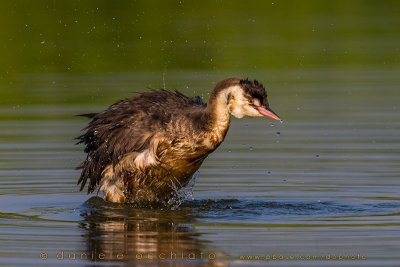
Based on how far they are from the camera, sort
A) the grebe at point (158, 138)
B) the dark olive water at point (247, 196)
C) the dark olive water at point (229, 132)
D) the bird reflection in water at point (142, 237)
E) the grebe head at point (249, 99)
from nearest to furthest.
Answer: the bird reflection in water at point (142, 237), the dark olive water at point (247, 196), the dark olive water at point (229, 132), the grebe head at point (249, 99), the grebe at point (158, 138)

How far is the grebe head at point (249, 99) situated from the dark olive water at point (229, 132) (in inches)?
41.2

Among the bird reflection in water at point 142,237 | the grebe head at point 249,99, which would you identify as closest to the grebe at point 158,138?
the grebe head at point 249,99

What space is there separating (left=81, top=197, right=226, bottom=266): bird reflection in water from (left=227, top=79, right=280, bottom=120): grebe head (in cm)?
125

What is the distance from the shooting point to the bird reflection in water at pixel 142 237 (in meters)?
10.5

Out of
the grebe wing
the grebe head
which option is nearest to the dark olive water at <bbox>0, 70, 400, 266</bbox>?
the grebe wing

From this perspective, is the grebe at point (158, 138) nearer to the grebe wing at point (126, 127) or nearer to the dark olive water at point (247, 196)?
the grebe wing at point (126, 127)

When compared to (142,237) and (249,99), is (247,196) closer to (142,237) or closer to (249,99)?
(249,99)

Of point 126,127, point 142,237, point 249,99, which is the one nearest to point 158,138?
point 126,127

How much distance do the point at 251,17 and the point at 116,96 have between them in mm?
12077

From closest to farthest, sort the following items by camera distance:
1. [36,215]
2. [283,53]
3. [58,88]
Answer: [36,215] < [58,88] < [283,53]

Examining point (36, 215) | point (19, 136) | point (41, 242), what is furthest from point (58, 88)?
point (41, 242)

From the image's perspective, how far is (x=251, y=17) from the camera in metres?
32.0

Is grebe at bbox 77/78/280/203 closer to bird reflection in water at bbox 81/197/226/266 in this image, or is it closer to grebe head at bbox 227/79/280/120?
grebe head at bbox 227/79/280/120

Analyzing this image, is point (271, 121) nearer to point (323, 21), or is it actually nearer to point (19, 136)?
point (19, 136)
